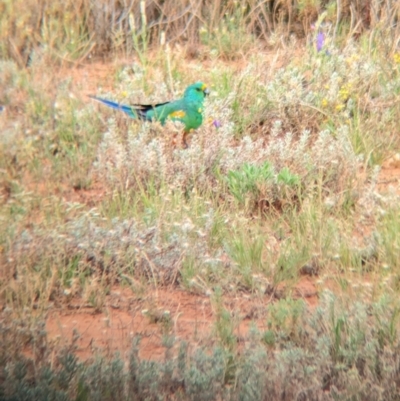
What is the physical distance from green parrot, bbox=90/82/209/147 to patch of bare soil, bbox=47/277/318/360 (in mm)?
1588

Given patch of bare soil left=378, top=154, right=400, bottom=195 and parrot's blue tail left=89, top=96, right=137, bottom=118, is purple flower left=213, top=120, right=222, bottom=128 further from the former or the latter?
patch of bare soil left=378, top=154, right=400, bottom=195

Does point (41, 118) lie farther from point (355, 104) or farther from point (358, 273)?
point (358, 273)

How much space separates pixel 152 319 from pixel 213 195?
4.19ft

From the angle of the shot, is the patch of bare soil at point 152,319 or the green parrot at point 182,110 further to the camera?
the green parrot at point 182,110

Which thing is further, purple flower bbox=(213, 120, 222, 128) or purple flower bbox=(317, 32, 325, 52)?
purple flower bbox=(317, 32, 325, 52)

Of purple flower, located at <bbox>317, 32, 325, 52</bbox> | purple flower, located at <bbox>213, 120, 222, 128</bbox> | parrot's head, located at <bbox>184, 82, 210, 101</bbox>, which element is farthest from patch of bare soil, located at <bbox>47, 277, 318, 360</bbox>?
purple flower, located at <bbox>317, 32, 325, 52</bbox>

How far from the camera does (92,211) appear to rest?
453cm

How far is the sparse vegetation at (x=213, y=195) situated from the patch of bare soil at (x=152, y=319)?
0.02 m

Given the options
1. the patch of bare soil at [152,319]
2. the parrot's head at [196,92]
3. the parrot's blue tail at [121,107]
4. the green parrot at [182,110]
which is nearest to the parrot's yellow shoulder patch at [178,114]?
the green parrot at [182,110]

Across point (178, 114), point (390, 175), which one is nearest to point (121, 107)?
point (178, 114)

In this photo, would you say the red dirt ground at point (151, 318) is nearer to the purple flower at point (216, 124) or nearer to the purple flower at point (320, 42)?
the purple flower at point (216, 124)

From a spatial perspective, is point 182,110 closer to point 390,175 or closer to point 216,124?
point 216,124

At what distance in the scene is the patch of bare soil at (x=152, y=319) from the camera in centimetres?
351

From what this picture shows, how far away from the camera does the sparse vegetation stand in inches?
124
